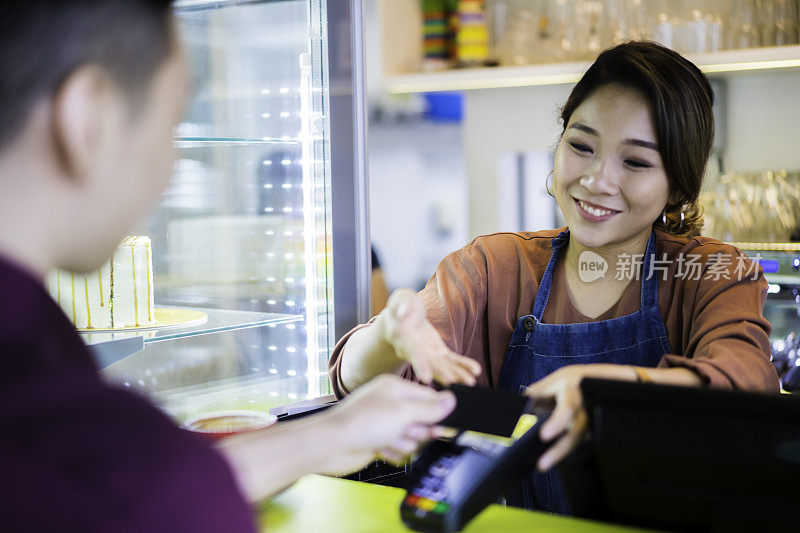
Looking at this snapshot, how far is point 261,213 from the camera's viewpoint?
1.71 metres

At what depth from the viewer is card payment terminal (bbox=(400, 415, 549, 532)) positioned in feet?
2.92

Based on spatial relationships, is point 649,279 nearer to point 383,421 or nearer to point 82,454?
point 383,421

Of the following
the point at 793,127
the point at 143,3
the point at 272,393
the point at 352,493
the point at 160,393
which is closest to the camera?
the point at 143,3

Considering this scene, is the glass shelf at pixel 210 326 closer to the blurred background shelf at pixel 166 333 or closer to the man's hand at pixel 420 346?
the blurred background shelf at pixel 166 333

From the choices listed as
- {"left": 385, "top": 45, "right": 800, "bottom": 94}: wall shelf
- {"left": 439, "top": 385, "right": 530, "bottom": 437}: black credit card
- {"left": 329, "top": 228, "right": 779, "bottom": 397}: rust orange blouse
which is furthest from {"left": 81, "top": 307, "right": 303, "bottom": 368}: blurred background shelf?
{"left": 385, "top": 45, "right": 800, "bottom": 94}: wall shelf

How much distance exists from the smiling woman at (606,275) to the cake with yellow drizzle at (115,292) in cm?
38

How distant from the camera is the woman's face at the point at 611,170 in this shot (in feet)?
4.88

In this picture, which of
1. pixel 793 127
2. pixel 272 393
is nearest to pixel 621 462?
pixel 272 393

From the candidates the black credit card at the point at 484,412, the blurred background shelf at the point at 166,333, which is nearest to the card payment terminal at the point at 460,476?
the black credit card at the point at 484,412

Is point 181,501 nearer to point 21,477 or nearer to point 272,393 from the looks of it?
point 21,477

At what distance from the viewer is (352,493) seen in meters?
1.13

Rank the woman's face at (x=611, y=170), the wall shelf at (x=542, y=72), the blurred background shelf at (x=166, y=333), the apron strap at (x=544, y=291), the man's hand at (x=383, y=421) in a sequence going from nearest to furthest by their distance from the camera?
the man's hand at (x=383, y=421), the blurred background shelf at (x=166, y=333), the woman's face at (x=611, y=170), the apron strap at (x=544, y=291), the wall shelf at (x=542, y=72)

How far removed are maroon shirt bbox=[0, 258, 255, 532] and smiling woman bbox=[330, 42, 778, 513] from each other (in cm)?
75

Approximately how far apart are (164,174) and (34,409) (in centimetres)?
23
